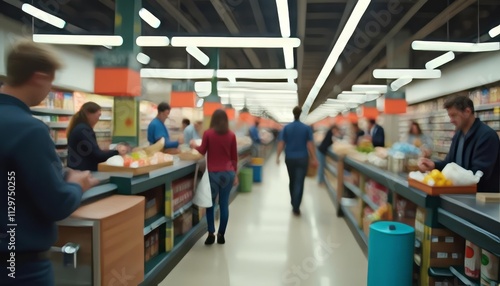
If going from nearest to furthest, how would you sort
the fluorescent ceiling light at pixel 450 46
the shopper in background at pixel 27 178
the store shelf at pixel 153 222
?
the shopper in background at pixel 27 178 → the store shelf at pixel 153 222 → the fluorescent ceiling light at pixel 450 46

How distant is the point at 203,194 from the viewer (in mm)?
4953

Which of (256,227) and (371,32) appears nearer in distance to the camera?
(256,227)

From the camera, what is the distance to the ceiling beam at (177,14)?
753cm

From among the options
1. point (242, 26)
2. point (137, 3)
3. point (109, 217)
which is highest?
point (242, 26)

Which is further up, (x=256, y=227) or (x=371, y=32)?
(x=371, y=32)

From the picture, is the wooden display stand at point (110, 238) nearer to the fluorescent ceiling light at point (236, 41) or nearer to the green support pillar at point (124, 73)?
the green support pillar at point (124, 73)

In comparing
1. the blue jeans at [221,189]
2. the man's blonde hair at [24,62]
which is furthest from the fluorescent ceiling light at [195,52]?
the man's blonde hair at [24,62]

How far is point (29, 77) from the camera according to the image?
1.45 metres

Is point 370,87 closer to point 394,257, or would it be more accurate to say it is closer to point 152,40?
point 152,40

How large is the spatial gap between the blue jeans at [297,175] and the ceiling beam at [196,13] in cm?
412

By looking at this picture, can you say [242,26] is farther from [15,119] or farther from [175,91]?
[15,119]

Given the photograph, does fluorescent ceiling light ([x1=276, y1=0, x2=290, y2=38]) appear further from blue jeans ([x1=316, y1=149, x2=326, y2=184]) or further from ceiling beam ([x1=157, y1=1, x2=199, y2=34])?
blue jeans ([x1=316, y1=149, x2=326, y2=184])

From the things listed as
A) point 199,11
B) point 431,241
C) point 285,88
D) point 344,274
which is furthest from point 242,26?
point 431,241

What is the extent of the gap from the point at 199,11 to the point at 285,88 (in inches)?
241
